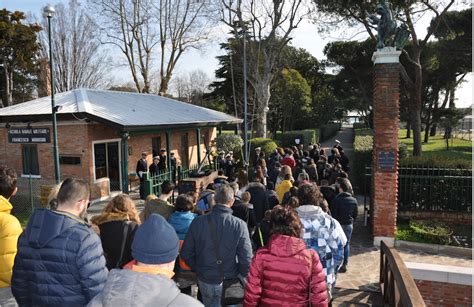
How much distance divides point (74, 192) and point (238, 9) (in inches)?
947

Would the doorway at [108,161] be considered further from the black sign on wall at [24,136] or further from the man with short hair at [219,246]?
the man with short hair at [219,246]

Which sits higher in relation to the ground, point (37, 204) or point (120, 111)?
point (120, 111)

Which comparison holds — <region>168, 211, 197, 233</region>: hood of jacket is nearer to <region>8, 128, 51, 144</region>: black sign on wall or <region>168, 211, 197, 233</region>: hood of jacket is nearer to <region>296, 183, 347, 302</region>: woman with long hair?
<region>296, 183, 347, 302</region>: woman with long hair

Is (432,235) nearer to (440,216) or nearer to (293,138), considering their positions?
(440,216)

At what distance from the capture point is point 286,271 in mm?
3158

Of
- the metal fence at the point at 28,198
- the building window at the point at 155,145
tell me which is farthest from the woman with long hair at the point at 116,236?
the building window at the point at 155,145

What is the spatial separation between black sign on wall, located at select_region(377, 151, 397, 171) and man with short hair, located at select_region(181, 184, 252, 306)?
18.2ft

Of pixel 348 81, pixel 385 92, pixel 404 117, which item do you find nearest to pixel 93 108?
pixel 385 92

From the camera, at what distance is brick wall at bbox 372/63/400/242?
8445 mm

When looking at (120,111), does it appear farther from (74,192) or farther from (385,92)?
(74,192)

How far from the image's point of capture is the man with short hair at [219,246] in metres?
3.92

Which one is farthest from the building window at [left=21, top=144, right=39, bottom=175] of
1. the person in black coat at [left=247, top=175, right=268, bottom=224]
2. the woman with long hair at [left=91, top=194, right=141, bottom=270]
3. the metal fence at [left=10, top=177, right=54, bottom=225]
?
the woman with long hair at [left=91, top=194, right=141, bottom=270]

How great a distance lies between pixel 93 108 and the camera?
563 inches

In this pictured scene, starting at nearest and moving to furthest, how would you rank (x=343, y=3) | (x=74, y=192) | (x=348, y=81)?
(x=74, y=192), (x=343, y=3), (x=348, y=81)
